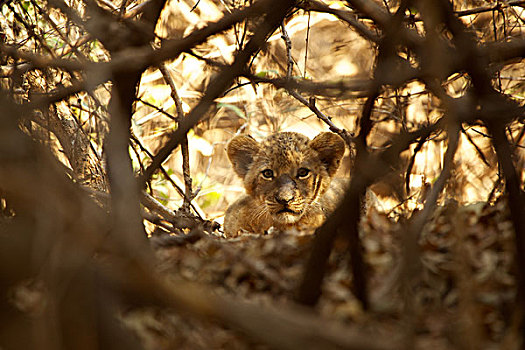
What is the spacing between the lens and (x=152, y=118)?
802 centimetres

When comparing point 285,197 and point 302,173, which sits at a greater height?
point 302,173

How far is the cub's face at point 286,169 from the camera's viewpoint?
14.4 feet

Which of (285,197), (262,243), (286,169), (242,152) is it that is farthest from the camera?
(242,152)

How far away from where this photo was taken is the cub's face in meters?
4.40

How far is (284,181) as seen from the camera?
178 inches

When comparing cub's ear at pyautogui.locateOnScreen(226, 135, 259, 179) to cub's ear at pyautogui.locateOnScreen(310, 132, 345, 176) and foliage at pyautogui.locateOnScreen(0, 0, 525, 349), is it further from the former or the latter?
foliage at pyautogui.locateOnScreen(0, 0, 525, 349)

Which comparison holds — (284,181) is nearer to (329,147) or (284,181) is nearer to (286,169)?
(286,169)

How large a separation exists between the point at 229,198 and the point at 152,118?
6.49 feet

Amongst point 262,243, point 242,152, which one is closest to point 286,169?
point 242,152

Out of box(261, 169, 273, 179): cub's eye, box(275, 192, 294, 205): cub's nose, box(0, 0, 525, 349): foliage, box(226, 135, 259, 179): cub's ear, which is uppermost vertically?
box(226, 135, 259, 179): cub's ear

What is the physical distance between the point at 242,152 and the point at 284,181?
73cm

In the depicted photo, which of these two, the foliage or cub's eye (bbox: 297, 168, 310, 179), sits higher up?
cub's eye (bbox: 297, 168, 310, 179)

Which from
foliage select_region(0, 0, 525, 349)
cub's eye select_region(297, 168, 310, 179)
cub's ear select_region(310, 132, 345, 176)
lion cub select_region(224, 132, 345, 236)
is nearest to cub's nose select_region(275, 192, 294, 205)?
lion cub select_region(224, 132, 345, 236)

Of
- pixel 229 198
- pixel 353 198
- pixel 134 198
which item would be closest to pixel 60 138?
pixel 134 198
